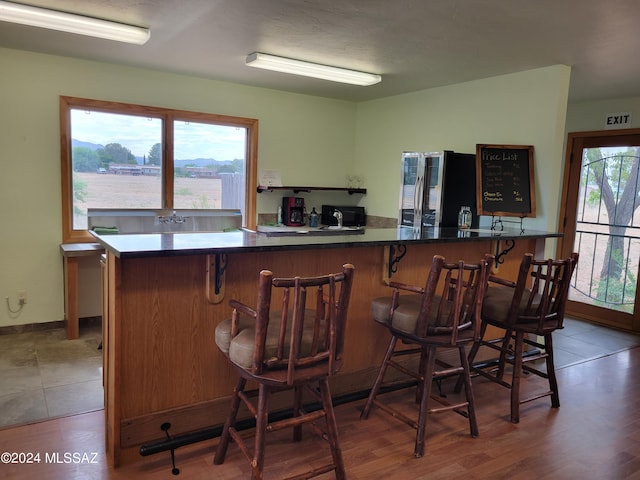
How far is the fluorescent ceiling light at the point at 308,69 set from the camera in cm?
377

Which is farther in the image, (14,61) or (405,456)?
(14,61)

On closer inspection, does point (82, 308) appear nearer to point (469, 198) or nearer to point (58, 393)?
point (58, 393)

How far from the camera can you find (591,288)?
530 centimetres

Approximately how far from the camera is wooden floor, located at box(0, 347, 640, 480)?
2180 millimetres

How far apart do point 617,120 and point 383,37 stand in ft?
10.5

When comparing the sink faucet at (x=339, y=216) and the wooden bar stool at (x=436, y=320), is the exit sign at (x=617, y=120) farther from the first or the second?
the wooden bar stool at (x=436, y=320)

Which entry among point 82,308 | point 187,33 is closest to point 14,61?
point 187,33

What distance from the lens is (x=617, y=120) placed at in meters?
4.94

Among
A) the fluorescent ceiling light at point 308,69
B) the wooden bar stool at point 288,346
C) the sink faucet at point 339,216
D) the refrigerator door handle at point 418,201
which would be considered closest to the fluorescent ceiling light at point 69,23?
the fluorescent ceiling light at point 308,69

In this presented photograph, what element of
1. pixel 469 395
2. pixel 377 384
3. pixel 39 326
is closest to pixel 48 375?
pixel 39 326

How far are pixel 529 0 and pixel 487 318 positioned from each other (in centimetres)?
179

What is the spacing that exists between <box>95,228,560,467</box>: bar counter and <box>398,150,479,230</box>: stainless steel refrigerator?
5.38ft

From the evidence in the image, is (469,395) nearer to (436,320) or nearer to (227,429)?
(436,320)

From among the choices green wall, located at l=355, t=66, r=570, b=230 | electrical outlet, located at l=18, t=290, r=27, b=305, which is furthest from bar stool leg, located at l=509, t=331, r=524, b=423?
electrical outlet, located at l=18, t=290, r=27, b=305
